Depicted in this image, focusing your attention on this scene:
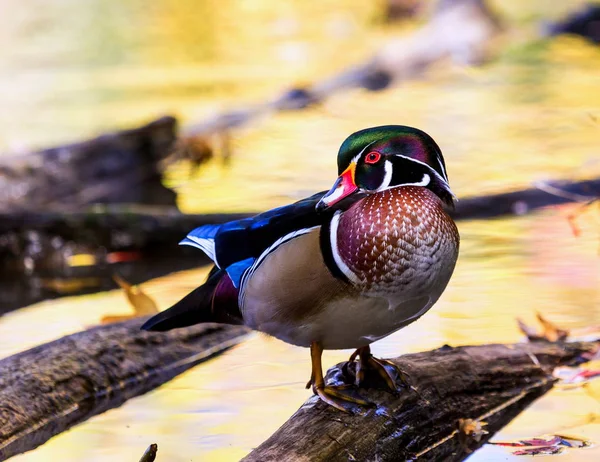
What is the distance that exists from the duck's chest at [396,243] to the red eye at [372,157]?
7cm

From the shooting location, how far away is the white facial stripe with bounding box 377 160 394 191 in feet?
7.52

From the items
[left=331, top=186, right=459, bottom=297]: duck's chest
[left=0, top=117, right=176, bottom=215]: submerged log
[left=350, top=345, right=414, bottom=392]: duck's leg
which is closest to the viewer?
[left=331, top=186, right=459, bottom=297]: duck's chest

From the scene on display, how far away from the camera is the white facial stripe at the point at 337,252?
89.2 inches

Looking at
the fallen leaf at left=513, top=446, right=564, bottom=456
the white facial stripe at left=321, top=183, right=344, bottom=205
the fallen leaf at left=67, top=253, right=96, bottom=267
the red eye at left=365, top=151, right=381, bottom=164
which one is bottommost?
the fallen leaf at left=513, top=446, right=564, bottom=456

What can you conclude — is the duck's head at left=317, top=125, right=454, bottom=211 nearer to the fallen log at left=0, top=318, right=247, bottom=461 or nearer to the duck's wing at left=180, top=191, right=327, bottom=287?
the duck's wing at left=180, top=191, right=327, bottom=287

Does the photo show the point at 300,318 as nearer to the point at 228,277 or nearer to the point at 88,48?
the point at 228,277

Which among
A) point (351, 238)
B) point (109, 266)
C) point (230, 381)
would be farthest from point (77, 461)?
point (109, 266)

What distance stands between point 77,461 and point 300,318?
30.9 inches

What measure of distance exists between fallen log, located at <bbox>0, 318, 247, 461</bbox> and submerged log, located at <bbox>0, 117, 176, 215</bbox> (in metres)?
2.03

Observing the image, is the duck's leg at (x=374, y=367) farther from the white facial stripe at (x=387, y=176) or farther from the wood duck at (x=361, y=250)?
the white facial stripe at (x=387, y=176)

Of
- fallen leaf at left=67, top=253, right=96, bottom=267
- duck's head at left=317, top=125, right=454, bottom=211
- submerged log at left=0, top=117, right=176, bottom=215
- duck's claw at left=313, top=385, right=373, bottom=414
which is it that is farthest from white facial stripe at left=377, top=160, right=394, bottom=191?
submerged log at left=0, top=117, right=176, bottom=215

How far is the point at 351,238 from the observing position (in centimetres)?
227

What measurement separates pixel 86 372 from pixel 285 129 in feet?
14.0

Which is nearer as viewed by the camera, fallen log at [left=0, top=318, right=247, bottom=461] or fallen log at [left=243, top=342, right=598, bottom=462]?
fallen log at [left=243, top=342, right=598, bottom=462]
